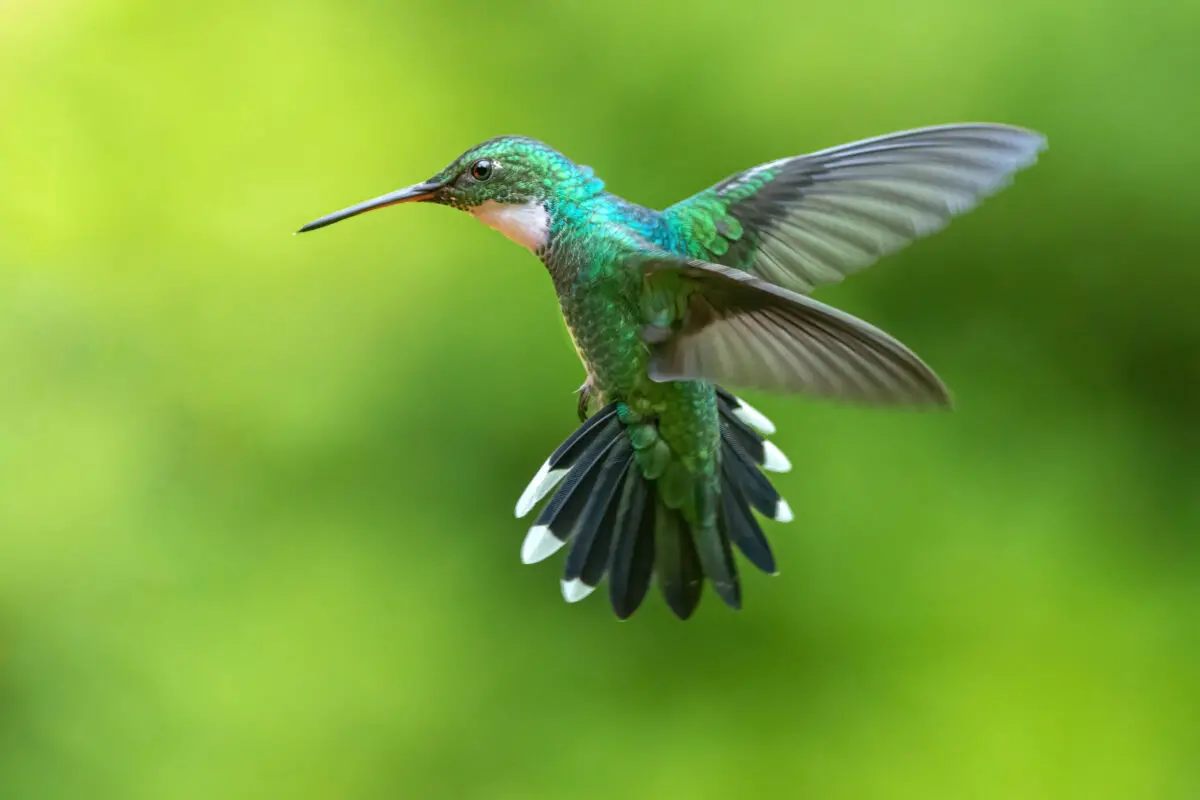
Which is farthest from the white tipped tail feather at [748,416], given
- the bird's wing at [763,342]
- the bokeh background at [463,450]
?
the bokeh background at [463,450]

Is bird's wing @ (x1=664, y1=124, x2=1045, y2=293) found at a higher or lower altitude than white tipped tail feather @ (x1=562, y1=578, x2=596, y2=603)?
higher

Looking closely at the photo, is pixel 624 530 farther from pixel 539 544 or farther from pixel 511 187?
pixel 511 187

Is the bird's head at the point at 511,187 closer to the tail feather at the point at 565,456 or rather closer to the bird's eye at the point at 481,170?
the bird's eye at the point at 481,170

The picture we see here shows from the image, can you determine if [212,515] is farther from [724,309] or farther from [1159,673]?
[1159,673]

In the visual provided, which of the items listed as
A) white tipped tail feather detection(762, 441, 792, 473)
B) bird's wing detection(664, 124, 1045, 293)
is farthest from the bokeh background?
bird's wing detection(664, 124, 1045, 293)

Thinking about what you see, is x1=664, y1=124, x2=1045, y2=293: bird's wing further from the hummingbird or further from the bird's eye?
the bird's eye

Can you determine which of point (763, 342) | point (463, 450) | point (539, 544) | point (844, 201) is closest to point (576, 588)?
point (539, 544)

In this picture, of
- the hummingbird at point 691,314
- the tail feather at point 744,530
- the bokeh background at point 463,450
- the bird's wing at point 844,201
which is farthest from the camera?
the bokeh background at point 463,450
